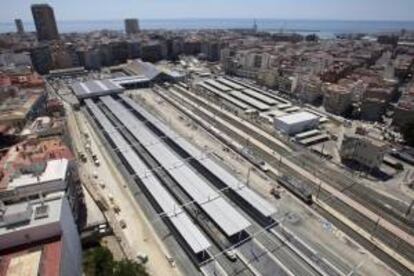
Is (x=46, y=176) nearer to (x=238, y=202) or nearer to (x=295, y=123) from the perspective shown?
(x=238, y=202)

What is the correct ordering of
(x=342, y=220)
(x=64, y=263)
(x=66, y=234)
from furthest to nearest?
(x=342, y=220) → (x=66, y=234) → (x=64, y=263)

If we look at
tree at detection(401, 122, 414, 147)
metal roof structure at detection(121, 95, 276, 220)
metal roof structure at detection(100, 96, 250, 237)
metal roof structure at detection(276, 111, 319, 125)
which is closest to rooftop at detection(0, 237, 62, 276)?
metal roof structure at detection(100, 96, 250, 237)

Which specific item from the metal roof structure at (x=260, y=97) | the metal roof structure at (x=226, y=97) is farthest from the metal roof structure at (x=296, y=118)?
the metal roof structure at (x=226, y=97)

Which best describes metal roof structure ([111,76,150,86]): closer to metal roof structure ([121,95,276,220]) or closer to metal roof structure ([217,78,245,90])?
metal roof structure ([217,78,245,90])

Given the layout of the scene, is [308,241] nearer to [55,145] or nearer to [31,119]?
[55,145]

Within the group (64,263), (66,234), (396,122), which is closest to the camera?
(64,263)

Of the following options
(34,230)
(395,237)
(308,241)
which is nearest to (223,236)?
(308,241)

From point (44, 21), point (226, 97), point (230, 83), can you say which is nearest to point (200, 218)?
point (226, 97)

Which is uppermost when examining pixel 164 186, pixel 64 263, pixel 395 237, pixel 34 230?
pixel 34 230

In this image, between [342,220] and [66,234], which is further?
[342,220]
